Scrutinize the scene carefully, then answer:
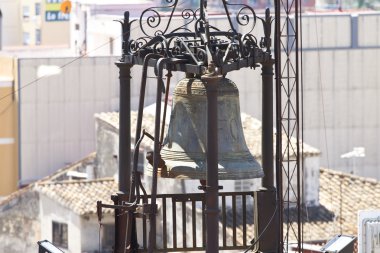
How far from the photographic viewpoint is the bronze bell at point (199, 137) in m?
10.4

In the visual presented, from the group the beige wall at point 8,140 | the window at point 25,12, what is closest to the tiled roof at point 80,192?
the beige wall at point 8,140

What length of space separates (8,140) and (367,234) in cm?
1545

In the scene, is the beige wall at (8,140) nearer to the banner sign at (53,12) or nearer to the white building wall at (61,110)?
the white building wall at (61,110)

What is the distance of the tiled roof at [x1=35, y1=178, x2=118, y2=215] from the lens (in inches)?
1209

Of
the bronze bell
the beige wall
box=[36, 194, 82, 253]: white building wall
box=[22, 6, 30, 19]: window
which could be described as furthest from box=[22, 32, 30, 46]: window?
the bronze bell

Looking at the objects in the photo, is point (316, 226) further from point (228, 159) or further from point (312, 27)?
point (228, 159)

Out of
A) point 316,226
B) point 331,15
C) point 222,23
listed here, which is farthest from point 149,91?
point 316,226

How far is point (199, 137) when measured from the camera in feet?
34.6

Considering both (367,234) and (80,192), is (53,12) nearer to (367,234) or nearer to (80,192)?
(80,192)

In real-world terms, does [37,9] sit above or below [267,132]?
above

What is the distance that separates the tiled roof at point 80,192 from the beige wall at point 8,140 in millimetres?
6922

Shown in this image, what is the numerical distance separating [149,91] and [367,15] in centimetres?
517

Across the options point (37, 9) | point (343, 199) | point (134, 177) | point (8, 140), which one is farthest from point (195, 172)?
point (37, 9)

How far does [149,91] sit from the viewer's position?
121ft
